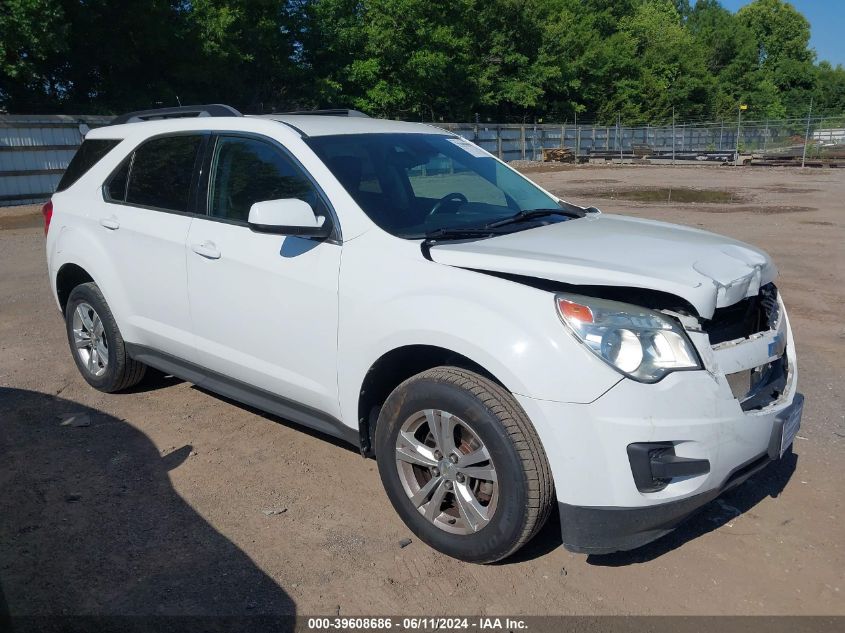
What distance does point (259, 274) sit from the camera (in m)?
3.89

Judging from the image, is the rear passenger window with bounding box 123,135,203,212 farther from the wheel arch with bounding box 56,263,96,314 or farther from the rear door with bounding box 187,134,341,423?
the wheel arch with bounding box 56,263,96,314

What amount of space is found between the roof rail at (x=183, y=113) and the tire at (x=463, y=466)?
217cm

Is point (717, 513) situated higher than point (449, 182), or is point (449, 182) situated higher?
point (449, 182)

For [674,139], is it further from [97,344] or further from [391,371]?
[391,371]

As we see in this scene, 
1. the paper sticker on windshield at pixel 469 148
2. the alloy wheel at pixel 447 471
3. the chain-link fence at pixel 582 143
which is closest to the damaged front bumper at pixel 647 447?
the alloy wheel at pixel 447 471

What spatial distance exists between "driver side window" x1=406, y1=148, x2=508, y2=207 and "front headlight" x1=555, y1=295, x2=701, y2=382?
1.40 meters

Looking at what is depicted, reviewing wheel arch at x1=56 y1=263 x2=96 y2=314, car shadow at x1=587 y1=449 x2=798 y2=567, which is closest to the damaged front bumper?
car shadow at x1=587 y1=449 x2=798 y2=567

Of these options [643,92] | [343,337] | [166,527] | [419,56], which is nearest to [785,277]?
[343,337]

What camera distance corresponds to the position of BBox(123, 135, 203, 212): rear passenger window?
450 cm

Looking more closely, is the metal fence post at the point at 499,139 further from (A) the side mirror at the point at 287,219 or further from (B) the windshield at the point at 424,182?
(A) the side mirror at the point at 287,219

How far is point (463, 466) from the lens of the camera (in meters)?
3.18

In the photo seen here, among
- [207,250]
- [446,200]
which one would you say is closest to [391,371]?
[446,200]

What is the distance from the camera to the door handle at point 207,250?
4.12 metres

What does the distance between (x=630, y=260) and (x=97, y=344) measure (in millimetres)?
3758
